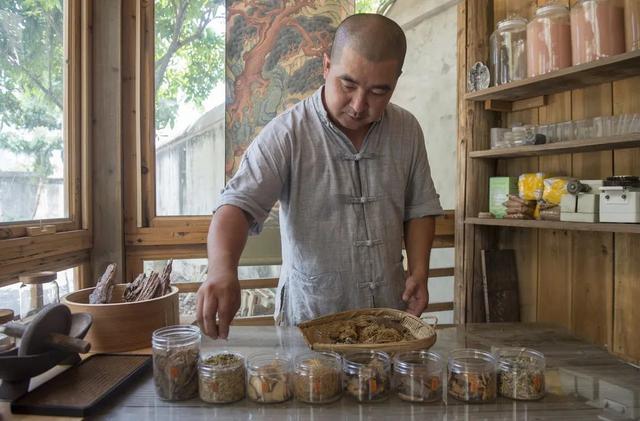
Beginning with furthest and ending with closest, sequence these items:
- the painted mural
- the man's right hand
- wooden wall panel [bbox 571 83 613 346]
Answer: the painted mural
wooden wall panel [bbox 571 83 613 346]
the man's right hand

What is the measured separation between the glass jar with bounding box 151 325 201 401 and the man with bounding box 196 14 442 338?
0.40 m

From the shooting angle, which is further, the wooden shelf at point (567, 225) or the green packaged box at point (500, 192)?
the green packaged box at point (500, 192)

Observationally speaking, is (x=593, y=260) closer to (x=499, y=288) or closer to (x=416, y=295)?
(x=499, y=288)

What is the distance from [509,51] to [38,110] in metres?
2.10

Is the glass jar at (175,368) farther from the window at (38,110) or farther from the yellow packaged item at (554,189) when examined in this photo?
the yellow packaged item at (554,189)

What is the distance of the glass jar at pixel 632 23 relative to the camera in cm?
167

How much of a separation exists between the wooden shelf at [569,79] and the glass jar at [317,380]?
5.04ft

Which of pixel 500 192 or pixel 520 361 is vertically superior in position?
pixel 500 192

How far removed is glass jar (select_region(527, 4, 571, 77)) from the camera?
6.34 feet

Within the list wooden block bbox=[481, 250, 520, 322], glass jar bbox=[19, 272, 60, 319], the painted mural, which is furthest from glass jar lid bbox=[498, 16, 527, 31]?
glass jar bbox=[19, 272, 60, 319]

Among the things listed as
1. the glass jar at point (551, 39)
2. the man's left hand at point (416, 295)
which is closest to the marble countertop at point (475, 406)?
the man's left hand at point (416, 295)

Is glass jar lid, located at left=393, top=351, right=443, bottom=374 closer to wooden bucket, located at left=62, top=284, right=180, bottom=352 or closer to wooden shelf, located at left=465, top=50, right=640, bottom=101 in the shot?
wooden bucket, located at left=62, top=284, right=180, bottom=352

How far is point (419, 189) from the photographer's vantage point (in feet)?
5.26

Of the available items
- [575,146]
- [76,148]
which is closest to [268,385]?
[575,146]
